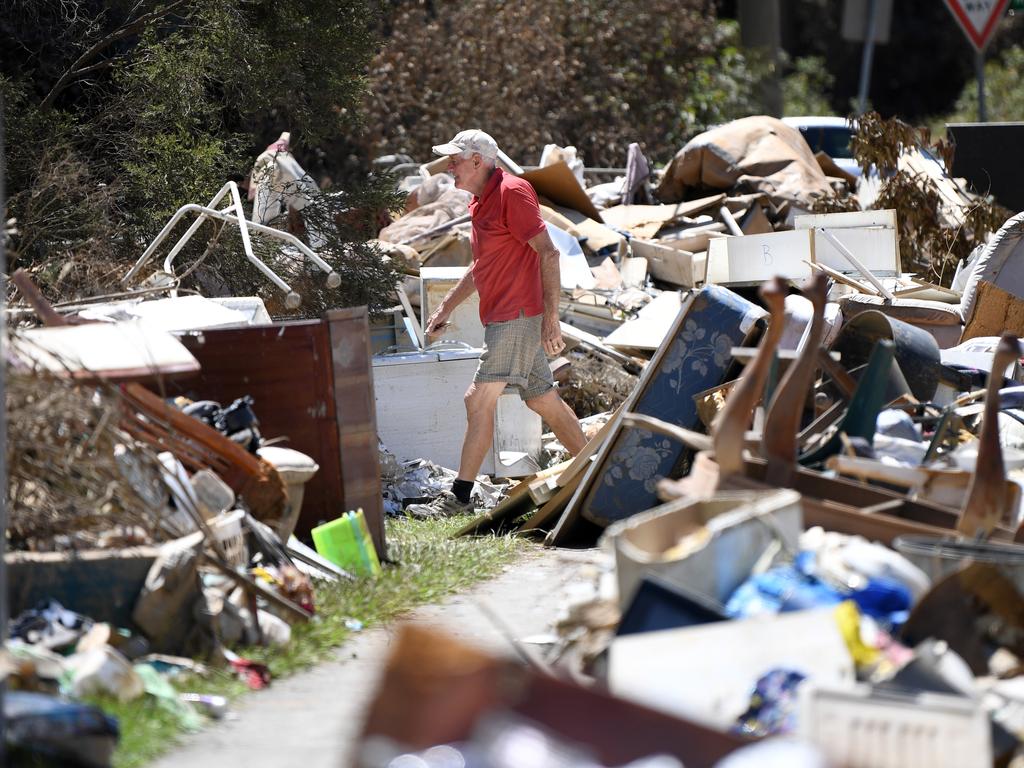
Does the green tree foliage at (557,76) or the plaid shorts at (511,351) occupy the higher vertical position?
the green tree foliage at (557,76)

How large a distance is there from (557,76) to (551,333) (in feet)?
29.4

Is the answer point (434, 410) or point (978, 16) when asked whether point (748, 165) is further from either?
point (434, 410)

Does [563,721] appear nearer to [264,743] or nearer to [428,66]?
[264,743]

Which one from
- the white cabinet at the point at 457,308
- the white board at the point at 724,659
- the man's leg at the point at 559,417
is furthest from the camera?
the white cabinet at the point at 457,308

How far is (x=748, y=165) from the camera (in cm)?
1171

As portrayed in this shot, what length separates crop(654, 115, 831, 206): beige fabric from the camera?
37.7 ft

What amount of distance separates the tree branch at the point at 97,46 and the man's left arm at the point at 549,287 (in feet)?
11.1

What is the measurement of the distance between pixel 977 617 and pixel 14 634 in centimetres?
272

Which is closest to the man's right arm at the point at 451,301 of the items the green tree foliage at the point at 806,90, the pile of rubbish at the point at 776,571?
the pile of rubbish at the point at 776,571

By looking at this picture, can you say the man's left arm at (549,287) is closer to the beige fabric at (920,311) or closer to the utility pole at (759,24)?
the beige fabric at (920,311)

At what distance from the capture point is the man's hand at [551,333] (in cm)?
739

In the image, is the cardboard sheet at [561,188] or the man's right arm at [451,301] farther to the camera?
the cardboard sheet at [561,188]

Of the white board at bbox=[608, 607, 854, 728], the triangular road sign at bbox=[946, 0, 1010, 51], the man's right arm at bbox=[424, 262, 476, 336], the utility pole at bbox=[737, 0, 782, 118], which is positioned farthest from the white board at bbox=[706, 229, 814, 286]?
the utility pole at bbox=[737, 0, 782, 118]

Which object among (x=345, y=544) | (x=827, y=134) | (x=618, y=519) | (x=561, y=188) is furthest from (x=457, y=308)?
(x=827, y=134)
